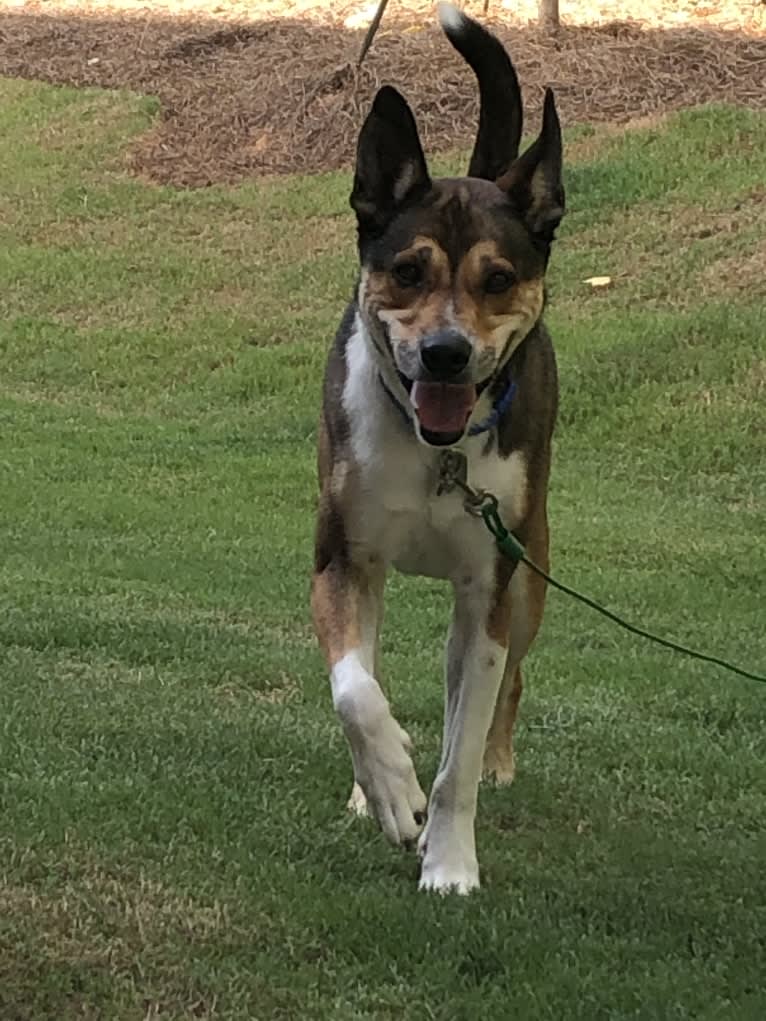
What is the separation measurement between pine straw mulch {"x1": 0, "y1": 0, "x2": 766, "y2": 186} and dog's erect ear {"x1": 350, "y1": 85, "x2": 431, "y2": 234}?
12.6m

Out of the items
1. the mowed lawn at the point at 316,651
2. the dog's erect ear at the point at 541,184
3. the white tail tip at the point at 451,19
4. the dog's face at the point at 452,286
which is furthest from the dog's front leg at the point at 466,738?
the white tail tip at the point at 451,19

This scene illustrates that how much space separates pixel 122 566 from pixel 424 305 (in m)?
4.19

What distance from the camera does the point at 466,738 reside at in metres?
4.59

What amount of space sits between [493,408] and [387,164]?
66 centimetres

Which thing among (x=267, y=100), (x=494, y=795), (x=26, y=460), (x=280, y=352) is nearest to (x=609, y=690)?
(x=494, y=795)

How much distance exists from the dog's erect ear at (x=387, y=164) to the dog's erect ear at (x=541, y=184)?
23cm

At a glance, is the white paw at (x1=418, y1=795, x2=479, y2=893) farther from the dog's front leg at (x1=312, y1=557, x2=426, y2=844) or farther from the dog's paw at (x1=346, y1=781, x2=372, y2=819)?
the dog's paw at (x1=346, y1=781, x2=372, y2=819)

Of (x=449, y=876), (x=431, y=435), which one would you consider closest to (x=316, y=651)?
(x=449, y=876)

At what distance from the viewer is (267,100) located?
738 inches

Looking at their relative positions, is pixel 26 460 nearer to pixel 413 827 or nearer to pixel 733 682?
pixel 733 682

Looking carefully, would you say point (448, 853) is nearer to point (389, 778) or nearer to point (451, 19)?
point (389, 778)

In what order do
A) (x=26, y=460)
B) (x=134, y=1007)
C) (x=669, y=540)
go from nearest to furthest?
1. (x=134, y=1007)
2. (x=669, y=540)
3. (x=26, y=460)

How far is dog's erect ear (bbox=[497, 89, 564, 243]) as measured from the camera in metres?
4.58

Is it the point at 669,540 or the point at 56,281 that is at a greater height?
the point at 669,540
